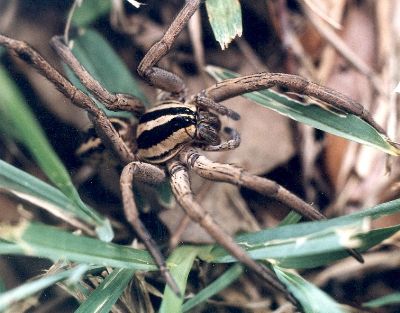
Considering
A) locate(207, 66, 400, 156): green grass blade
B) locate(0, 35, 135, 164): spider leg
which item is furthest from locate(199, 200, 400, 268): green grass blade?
locate(0, 35, 135, 164): spider leg

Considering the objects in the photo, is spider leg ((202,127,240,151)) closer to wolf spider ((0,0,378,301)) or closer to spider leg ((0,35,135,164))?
wolf spider ((0,0,378,301))

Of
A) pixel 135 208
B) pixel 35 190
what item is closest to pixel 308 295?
pixel 135 208

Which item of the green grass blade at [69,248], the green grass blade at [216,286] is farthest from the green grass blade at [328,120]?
the green grass blade at [69,248]

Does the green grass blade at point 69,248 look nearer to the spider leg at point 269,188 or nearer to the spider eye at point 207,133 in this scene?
the spider leg at point 269,188

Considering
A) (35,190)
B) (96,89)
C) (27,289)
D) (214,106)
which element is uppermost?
(214,106)

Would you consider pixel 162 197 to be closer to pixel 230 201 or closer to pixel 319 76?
pixel 230 201

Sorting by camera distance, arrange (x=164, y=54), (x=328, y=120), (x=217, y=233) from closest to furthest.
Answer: (x=217, y=233) < (x=328, y=120) < (x=164, y=54)

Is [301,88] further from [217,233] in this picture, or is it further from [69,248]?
[69,248]
